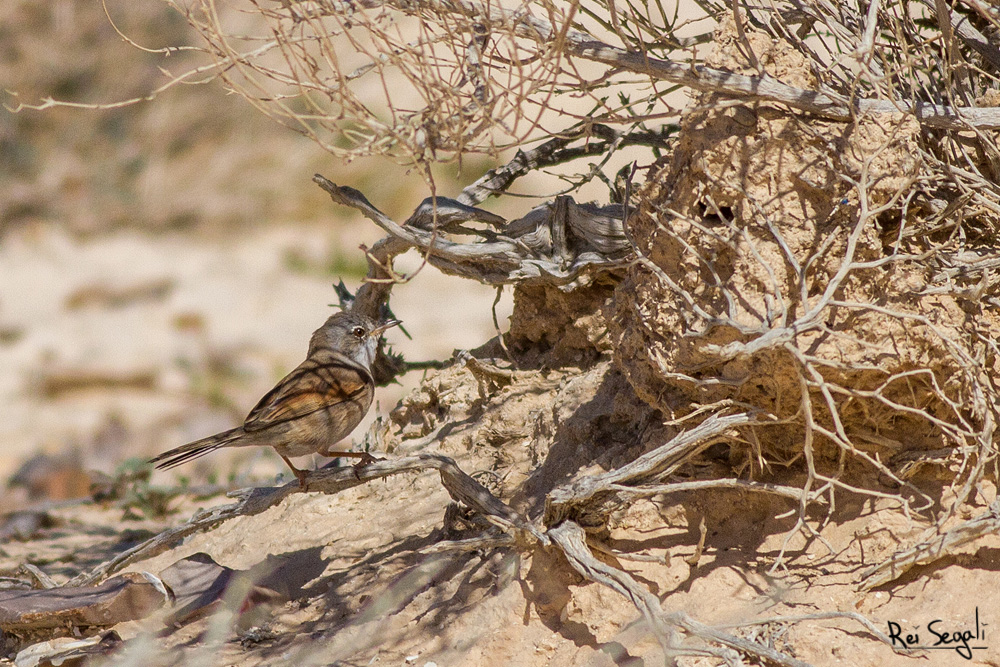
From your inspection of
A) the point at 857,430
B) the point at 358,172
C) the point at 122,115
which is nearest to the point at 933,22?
the point at 857,430

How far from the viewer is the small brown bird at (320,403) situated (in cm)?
495

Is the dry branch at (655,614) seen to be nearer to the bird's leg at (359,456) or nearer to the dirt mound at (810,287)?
the dirt mound at (810,287)

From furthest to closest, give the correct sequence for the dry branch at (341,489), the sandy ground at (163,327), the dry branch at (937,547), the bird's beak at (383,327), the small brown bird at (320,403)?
the sandy ground at (163,327), the bird's beak at (383,327), the small brown bird at (320,403), the dry branch at (341,489), the dry branch at (937,547)

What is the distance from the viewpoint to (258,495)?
4.30 m

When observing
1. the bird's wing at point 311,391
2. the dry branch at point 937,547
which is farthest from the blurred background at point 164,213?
the dry branch at point 937,547

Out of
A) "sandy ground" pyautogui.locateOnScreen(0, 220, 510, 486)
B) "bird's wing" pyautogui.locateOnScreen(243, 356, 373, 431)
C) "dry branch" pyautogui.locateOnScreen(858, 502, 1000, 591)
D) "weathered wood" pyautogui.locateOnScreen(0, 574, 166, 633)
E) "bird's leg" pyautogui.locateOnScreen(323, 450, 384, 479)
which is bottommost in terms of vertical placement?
"dry branch" pyautogui.locateOnScreen(858, 502, 1000, 591)

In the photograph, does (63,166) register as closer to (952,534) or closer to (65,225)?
(65,225)

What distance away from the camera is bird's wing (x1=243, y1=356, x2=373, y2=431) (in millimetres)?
5023

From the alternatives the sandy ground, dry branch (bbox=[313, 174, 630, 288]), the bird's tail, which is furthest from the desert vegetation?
the sandy ground

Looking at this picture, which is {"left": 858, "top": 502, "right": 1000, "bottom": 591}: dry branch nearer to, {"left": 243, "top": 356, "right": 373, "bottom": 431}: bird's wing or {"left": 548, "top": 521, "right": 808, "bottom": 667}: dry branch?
{"left": 548, "top": 521, "right": 808, "bottom": 667}: dry branch

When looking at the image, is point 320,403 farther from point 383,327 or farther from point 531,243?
point 531,243

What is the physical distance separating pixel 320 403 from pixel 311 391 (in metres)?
0.10

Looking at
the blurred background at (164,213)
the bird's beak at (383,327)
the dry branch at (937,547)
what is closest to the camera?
the dry branch at (937,547)

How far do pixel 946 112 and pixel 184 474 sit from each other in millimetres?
6149
